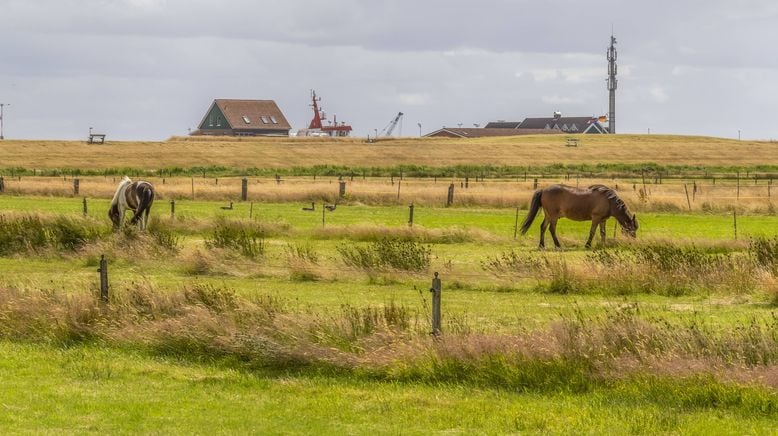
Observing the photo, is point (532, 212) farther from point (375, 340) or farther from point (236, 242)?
point (375, 340)

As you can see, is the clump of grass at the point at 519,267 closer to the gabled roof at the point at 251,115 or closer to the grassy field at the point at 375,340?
the grassy field at the point at 375,340

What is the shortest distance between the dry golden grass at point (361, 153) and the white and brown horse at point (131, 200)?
207ft

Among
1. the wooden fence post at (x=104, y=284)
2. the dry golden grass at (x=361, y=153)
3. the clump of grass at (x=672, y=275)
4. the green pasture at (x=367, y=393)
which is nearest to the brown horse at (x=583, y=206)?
the clump of grass at (x=672, y=275)

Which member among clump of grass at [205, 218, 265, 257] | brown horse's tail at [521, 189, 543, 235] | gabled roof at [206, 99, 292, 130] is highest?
gabled roof at [206, 99, 292, 130]

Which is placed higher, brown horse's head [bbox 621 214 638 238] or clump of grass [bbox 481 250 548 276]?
brown horse's head [bbox 621 214 638 238]

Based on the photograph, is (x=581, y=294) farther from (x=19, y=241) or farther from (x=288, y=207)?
(x=288, y=207)

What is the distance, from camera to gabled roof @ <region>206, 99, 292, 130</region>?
552 feet

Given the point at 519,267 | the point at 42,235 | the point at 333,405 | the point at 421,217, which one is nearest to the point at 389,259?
the point at 519,267

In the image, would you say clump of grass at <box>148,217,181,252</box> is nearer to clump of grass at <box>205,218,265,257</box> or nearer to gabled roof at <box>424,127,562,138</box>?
clump of grass at <box>205,218,265,257</box>

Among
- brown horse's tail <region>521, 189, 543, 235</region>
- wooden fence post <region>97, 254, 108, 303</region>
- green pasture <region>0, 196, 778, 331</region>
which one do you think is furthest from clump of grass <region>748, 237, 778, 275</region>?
wooden fence post <region>97, 254, 108, 303</region>

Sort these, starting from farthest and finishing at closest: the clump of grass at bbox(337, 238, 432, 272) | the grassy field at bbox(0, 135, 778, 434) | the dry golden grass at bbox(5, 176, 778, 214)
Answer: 1. the dry golden grass at bbox(5, 176, 778, 214)
2. the clump of grass at bbox(337, 238, 432, 272)
3. the grassy field at bbox(0, 135, 778, 434)

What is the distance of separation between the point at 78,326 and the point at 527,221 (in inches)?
680

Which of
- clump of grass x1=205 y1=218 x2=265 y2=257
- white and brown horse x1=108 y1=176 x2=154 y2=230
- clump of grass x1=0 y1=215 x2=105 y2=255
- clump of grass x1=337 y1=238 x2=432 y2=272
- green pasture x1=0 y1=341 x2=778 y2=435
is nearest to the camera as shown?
green pasture x1=0 y1=341 x2=778 y2=435

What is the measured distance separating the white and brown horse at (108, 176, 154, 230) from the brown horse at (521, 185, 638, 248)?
1049 centimetres
